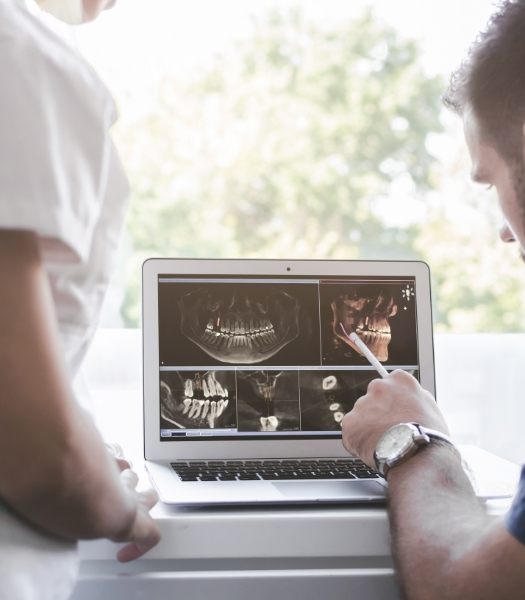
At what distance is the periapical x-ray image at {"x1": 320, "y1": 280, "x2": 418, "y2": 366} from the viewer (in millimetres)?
1328

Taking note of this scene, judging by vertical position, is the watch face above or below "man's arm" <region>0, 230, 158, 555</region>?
below

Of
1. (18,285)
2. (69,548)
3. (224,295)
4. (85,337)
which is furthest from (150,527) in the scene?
(224,295)

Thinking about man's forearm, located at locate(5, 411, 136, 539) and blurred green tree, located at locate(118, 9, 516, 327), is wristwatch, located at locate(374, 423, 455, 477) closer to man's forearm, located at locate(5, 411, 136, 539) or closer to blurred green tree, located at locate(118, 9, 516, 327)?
man's forearm, located at locate(5, 411, 136, 539)

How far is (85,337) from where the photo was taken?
69 centimetres

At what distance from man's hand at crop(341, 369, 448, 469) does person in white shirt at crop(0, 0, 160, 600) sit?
17.3 inches

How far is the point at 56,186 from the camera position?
0.59 meters

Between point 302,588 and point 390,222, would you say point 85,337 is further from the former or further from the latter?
point 390,222

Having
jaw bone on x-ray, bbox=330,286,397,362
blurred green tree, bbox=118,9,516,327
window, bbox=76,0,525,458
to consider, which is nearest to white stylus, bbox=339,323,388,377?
jaw bone on x-ray, bbox=330,286,397,362

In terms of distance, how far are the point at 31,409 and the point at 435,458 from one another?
0.52m

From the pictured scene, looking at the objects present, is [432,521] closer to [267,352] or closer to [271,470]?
[271,470]

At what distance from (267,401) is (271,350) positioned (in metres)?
0.08

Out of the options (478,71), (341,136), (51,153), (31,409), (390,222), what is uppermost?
(341,136)

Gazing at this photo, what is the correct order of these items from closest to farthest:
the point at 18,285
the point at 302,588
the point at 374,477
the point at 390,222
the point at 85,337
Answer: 1. the point at 18,285
2. the point at 85,337
3. the point at 302,588
4. the point at 374,477
5. the point at 390,222

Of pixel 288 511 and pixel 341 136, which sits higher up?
pixel 341 136
